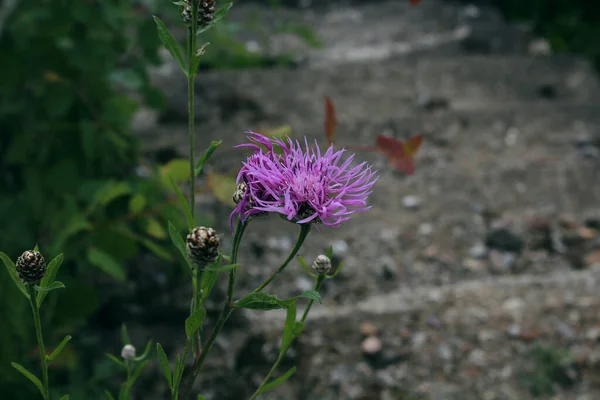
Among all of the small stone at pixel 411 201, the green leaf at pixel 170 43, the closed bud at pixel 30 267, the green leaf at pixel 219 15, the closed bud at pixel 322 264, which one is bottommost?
the small stone at pixel 411 201

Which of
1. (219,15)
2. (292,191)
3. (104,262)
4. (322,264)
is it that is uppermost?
(219,15)

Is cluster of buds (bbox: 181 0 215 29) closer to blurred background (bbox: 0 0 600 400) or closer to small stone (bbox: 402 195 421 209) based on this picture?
blurred background (bbox: 0 0 600 400)

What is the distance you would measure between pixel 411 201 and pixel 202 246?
1.78 metres

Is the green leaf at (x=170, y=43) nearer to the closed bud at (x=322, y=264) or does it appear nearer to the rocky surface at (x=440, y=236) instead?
the closed bud at (x=322, y=264)

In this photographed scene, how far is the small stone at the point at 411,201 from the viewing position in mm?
2256

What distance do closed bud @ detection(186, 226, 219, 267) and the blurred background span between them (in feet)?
2.33

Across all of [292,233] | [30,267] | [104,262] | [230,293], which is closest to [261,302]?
[230,293]

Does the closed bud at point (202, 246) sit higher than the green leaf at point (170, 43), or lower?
lower

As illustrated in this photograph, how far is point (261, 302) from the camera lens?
61cm

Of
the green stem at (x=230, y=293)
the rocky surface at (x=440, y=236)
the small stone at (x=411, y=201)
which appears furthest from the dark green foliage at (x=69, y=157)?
the small stone at (x=411, y=201)

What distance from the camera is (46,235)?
145cm

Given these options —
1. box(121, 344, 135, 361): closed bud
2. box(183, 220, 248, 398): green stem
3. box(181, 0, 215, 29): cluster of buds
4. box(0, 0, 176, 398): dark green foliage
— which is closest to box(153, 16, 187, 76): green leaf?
box(181, 0, 215, 29): cluster of buds

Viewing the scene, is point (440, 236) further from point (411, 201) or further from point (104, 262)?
point (104, 262)

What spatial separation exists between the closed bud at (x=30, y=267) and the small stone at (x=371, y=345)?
1.14 metres
